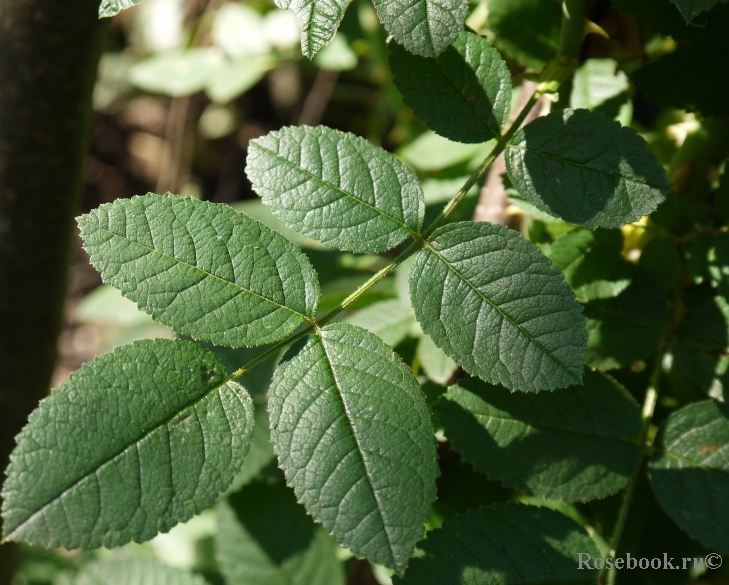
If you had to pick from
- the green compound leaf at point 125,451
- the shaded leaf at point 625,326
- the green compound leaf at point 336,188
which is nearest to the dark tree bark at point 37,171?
the green compound leaf at point 336,188

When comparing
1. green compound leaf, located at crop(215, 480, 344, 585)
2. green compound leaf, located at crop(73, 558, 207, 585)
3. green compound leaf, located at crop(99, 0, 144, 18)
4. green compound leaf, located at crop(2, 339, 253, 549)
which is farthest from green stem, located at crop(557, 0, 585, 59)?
green compound leaf, located at crop(73, 558, 207, 585)

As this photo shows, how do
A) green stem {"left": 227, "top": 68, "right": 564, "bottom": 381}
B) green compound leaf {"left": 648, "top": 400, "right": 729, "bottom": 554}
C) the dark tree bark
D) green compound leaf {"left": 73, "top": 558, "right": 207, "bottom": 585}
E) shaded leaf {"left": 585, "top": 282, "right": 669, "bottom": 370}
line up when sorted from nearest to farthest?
green stem {"left": 227, "top": 68, "right": 564, "bottom": 381}
green compound leaf {"left": 648, "top": 400, "right": 729, "bottom": 554}
shaded leaf {"left": 585, "top": 282, "right": 669, "bottom": 370}
the dark tree bark
green compound leaf {"left": 73, "top": 558, "right": 207, "bottom": 585}

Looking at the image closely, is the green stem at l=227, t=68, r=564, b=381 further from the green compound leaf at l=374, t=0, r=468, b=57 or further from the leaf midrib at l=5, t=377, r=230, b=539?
the green compound leaf at l=374, t=0, r=468, b=57

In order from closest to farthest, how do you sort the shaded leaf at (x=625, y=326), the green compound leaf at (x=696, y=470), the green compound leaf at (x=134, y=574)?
1. the green compound leaf at (x=696, y=470)
2. the shaded leaf at (x=625, y=326)
3. the green compound leaf at (x=134, y=574)

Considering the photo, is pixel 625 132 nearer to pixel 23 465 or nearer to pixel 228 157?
pixel 23 465

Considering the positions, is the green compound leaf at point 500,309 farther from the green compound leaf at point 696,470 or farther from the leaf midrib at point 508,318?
the green compound leaf at point 696,470

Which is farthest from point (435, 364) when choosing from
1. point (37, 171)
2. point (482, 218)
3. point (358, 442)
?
point (37, 171)

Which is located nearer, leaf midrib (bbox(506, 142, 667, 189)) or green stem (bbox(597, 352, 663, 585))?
leaf midrib (bbox(506, 142, 667, 189))

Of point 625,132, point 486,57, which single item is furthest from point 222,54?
point 625,132
